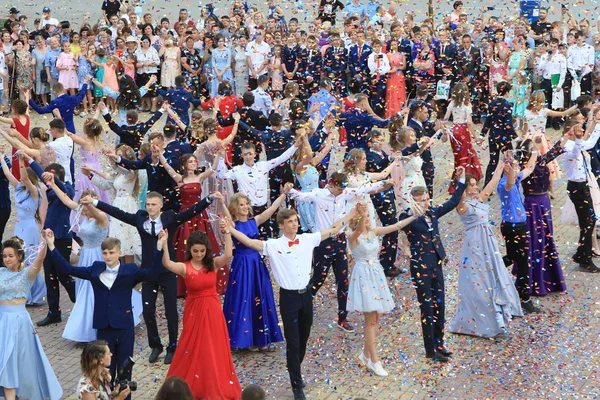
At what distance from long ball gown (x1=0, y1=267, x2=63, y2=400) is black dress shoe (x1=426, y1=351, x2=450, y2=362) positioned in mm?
3698

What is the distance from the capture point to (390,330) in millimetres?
10508

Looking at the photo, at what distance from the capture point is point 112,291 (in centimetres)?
858

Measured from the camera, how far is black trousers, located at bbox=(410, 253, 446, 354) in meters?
9.64

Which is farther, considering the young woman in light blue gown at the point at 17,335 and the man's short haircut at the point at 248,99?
the man's short haircut at the point at 248,99

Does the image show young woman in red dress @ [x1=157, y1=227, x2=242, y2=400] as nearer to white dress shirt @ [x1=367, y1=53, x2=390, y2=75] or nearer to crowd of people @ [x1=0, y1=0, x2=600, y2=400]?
crowd of people @ [x1=0, y1=0, x2=600, y2=400]

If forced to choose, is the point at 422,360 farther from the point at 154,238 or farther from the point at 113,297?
the point at 113,297

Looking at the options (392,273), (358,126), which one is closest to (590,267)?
(392,273)

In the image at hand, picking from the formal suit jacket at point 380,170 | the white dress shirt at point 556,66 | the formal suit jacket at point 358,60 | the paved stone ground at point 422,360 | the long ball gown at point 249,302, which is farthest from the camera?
the formal suit jacket at point 358,60

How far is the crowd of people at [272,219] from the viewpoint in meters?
8.82

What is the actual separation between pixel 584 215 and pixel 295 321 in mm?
5083

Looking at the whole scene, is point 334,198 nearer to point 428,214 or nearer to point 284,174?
point 428,214

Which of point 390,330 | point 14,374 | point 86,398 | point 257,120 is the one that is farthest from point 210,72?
point 86,398

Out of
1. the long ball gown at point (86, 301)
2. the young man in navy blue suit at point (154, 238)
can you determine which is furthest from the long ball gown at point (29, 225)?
the young man in navy blue suit at point (154, 238)

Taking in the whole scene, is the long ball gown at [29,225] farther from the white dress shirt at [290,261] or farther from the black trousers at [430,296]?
the black trousers at [430,296]
